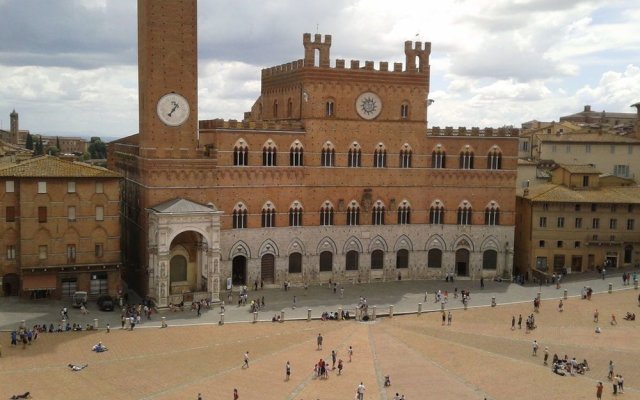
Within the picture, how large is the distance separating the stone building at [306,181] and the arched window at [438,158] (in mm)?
137

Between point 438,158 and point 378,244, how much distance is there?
855cm

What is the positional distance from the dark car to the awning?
11.5 ft

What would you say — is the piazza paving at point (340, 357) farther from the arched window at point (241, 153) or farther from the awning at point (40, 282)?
the arched window at point (241, 153)

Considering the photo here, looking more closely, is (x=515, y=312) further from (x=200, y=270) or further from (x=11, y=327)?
(x=11, y=327)

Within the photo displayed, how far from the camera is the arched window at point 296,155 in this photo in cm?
5394

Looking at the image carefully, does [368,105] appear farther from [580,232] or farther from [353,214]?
[580,232]

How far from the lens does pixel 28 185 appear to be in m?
47.7

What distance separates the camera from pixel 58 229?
1906 inches

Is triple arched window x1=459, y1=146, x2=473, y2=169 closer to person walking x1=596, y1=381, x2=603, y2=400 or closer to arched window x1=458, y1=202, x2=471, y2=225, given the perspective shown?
arched window x1=458, y1=202, x2=471, y2=225

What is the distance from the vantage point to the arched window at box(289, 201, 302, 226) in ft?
178

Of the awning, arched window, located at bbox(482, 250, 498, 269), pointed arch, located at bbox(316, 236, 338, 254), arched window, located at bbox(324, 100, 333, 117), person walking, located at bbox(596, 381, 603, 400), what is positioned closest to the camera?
person walking, located at bbox(596, 381, 603, 400)

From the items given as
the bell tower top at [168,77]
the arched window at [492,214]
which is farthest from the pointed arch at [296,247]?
the arched window at [492,214]

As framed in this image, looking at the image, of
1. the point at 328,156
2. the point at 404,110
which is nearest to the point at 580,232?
the point at 404,110

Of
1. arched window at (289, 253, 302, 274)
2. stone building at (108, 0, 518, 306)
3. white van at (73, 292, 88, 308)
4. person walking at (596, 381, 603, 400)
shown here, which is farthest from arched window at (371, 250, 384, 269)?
person walking at (596, 381, 603, 400)
